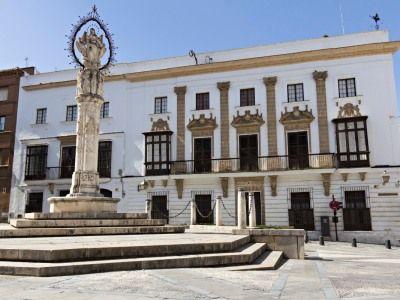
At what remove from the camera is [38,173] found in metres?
27.7

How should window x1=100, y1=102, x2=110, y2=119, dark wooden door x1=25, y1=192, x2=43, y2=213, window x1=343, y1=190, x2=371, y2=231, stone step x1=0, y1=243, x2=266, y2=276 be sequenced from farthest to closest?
window x1=100, y1=102, x2=110, y2=119 < dark wooden door x1=25, y1=192, x2=43, y2=213 < window x1=343, y1=190, x2=371, y2=231 < stone step x1=0, y1=243, x2=266, y2=276

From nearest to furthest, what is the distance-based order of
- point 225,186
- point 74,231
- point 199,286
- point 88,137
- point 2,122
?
1. point 199,286
2. point 74,231
3. point 88,137
4. point 225,186
5. point 2,122

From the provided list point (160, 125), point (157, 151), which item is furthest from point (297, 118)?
point (157, 151)

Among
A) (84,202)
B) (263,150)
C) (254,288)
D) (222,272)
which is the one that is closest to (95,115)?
(84,202)

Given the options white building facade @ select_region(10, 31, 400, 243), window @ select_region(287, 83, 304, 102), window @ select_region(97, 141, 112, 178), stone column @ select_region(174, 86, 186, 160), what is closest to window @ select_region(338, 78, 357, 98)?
white building facade @ select_region(10, 31, 400, 243)

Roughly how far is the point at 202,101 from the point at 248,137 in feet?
13.1

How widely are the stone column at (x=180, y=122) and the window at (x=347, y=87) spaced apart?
9.82 m

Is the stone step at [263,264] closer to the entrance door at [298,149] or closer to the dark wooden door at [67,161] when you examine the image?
the entrance door at [298,149]

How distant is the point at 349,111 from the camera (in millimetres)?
22562

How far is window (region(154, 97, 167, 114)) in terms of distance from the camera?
2645 centimetres

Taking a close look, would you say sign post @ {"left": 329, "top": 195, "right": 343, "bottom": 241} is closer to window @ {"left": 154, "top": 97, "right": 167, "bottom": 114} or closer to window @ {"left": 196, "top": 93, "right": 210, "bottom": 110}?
window @ {"left": 196, "top": 93, "right": 210, "bottom": 110}

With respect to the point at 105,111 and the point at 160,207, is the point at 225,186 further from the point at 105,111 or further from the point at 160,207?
the point at 105,111

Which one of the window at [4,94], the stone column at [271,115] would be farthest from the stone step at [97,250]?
the window at [4,94]

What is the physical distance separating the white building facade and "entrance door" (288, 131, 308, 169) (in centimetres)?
7
